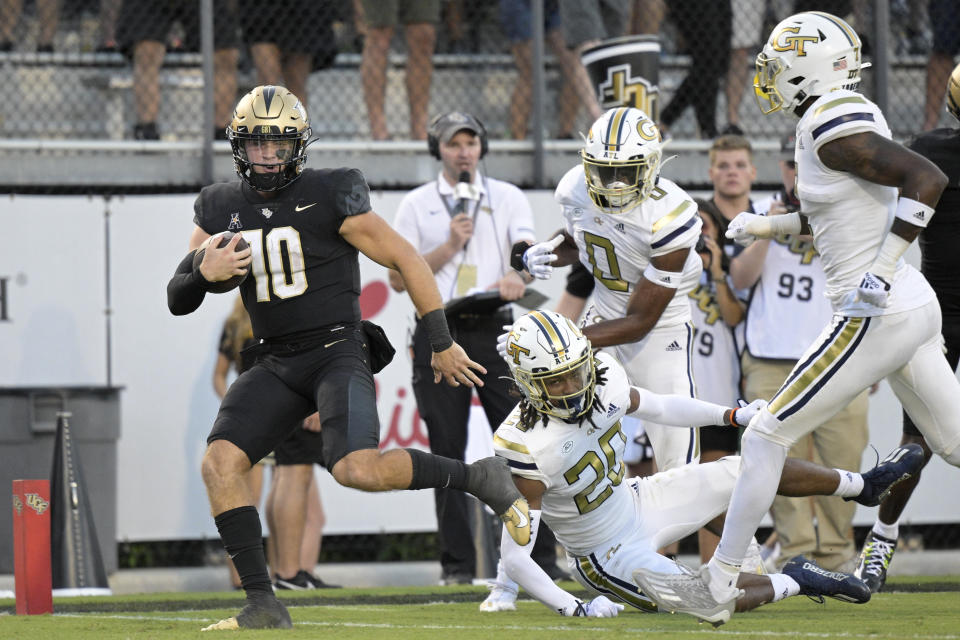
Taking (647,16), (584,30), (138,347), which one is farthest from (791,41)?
(647,16)

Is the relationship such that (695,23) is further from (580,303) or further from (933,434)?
(933,434)

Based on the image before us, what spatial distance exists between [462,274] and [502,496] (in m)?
2.70

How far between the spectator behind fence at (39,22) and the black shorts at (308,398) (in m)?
5.54

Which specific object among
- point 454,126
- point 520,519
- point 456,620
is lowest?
point 456,620

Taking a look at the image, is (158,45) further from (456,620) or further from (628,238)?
(456,620)

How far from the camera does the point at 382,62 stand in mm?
10148

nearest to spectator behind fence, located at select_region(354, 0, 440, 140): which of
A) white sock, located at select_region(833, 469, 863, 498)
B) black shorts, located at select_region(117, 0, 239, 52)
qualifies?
black shorts, located at select_region(117, 0, 239, 52)

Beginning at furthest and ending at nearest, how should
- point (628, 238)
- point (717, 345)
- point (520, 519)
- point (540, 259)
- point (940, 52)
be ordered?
point (940, 52) → point (717, 345) → point (628, 238) → point (540, 259) → point (520, 519)

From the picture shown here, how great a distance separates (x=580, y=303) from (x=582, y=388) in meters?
2.32

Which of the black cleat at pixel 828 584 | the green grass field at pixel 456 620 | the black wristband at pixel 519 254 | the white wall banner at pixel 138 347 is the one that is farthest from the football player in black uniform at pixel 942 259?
the white wall banner at pixel 138 347

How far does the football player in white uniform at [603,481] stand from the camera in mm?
5434

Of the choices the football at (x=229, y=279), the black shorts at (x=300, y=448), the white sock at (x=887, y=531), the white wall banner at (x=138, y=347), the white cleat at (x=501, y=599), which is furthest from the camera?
the white wall banner at (x=138, y=347)

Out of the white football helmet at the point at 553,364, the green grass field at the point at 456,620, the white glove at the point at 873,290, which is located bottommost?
the green grass field at the point at 456,620

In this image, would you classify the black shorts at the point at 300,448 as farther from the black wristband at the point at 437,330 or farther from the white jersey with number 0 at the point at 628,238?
the black wristband at the point at 437,330
